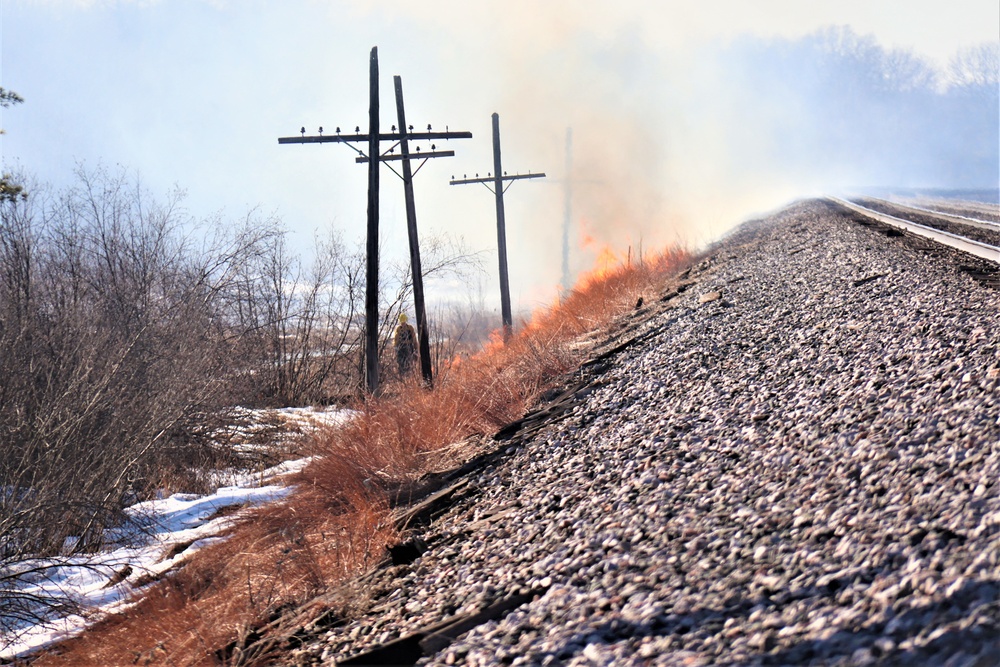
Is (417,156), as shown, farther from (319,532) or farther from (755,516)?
(755,516)

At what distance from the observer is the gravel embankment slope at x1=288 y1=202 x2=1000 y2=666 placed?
9.65 ft

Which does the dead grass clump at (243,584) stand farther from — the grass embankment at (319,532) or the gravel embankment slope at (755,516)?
the gravel embankment slope at (755,516)

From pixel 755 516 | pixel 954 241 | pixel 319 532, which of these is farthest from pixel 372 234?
pixel 755 516

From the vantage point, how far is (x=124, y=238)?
23.9 metres

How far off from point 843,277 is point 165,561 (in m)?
8.52

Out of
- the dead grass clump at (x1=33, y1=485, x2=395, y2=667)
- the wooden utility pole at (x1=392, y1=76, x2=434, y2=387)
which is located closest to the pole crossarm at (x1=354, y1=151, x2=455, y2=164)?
the wooden utility pole at (x1=392, y1=76, x2=434, y2=387)

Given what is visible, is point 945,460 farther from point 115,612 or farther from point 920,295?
point 115,612

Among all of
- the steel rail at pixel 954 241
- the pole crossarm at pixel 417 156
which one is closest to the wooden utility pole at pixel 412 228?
the pole crossarm at pixel 417 156

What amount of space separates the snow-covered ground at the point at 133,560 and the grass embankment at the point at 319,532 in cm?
56

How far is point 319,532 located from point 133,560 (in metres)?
4.21

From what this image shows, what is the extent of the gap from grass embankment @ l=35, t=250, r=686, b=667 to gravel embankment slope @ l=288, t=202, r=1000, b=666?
770 millimetres

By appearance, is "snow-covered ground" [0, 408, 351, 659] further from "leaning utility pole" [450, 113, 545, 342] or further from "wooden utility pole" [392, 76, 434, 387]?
"leaning utility pole" [450, 113, 545, 342]

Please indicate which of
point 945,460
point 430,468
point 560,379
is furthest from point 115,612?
point 945,460

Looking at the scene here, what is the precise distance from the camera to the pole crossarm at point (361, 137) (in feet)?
54.7
